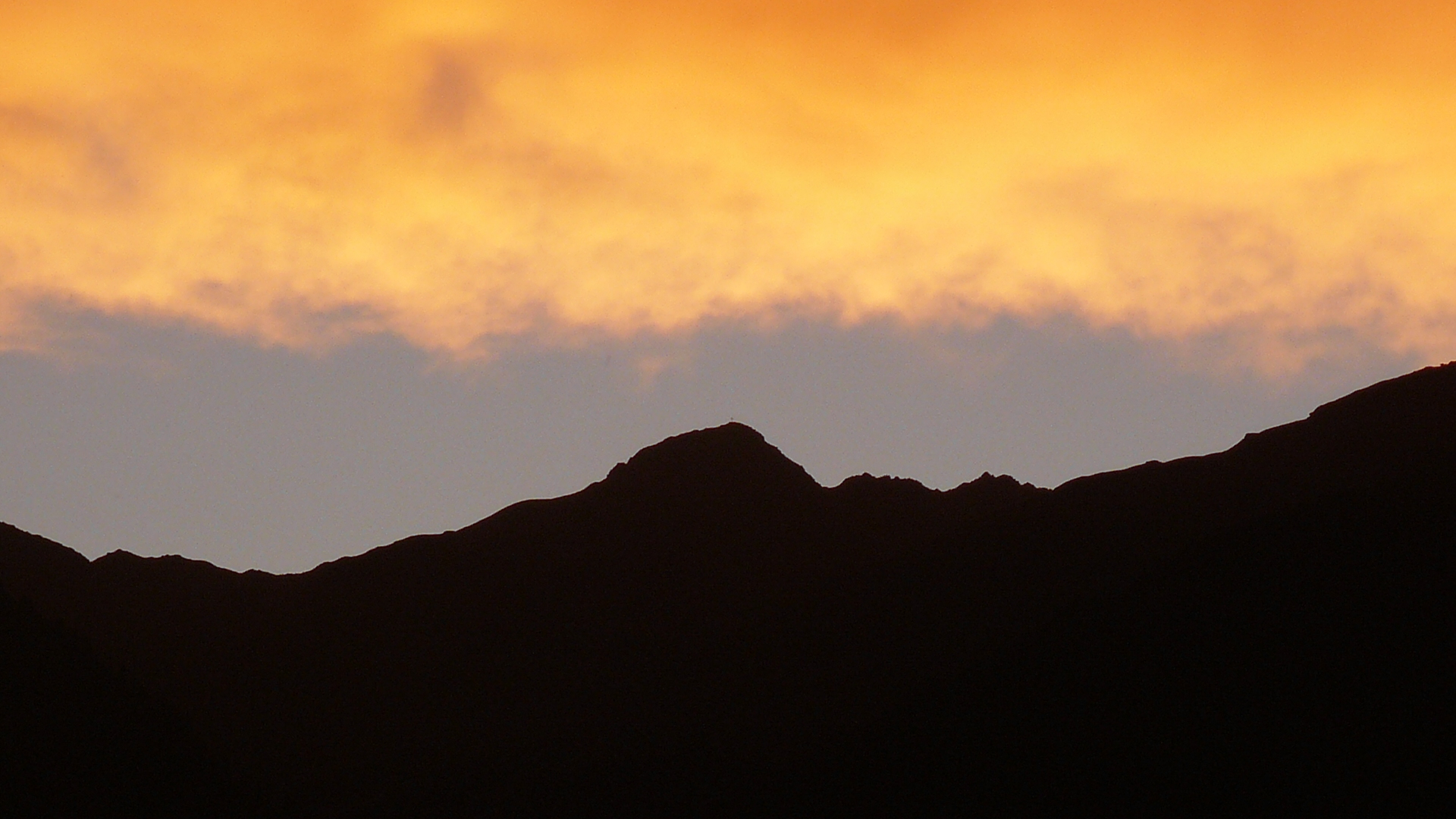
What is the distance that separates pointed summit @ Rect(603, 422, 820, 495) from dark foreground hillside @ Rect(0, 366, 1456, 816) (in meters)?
0.22

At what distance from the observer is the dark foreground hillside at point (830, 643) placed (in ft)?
114

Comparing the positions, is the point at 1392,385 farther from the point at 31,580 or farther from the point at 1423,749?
the point at 31,580

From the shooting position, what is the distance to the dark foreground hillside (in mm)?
34688

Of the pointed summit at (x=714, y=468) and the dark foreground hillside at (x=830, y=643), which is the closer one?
the dark foreground hillside at (x=830, y=643)

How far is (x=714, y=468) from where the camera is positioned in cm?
8869

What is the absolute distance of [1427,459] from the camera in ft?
163

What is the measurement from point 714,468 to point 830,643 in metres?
27.7

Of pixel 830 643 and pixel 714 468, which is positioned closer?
pixel 830 643

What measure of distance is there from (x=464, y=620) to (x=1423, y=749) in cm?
5625

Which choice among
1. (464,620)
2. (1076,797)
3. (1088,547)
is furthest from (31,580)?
(1076,797)

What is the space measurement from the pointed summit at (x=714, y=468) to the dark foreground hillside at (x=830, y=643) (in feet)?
0.73

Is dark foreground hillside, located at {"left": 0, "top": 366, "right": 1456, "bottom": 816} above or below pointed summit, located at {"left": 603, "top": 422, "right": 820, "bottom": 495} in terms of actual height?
below

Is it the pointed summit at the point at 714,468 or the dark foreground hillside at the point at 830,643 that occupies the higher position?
the pointed summit at the point at 714,468

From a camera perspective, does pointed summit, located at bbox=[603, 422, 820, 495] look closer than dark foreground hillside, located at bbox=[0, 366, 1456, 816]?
No
